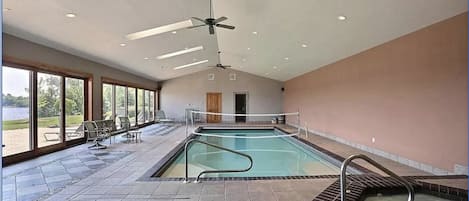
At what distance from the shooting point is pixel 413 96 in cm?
579

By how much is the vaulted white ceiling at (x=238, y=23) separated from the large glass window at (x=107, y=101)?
1453 mm

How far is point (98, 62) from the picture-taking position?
973 cm

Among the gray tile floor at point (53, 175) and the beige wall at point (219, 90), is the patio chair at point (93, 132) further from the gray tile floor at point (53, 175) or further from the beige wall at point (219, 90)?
the beige wall at point (219, 90)

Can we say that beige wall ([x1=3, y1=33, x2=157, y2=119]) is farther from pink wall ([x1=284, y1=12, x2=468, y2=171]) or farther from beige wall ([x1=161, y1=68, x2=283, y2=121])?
pink wall ([x1=284, y1=12, x2=468, y2=171])

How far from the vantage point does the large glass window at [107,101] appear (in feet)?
34.6

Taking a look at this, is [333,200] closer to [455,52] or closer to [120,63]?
[455,52]

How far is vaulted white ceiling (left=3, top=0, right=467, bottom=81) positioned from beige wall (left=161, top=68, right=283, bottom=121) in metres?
8.19

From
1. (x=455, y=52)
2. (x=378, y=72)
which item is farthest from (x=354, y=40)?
(x=455, y=52)

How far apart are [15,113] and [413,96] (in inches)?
303

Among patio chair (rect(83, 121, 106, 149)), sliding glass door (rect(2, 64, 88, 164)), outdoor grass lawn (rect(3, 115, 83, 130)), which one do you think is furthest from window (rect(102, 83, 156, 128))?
patio chair (rect(83, 121, 106, 149))

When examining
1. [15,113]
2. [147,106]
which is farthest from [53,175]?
[147,106]

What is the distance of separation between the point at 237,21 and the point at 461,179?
5121 millimetres

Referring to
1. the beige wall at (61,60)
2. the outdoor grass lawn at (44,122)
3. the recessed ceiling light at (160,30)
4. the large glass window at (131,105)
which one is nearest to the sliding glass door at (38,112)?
the outdoor grass lawn at (44,122)

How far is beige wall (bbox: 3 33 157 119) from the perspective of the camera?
5816 millimetres
